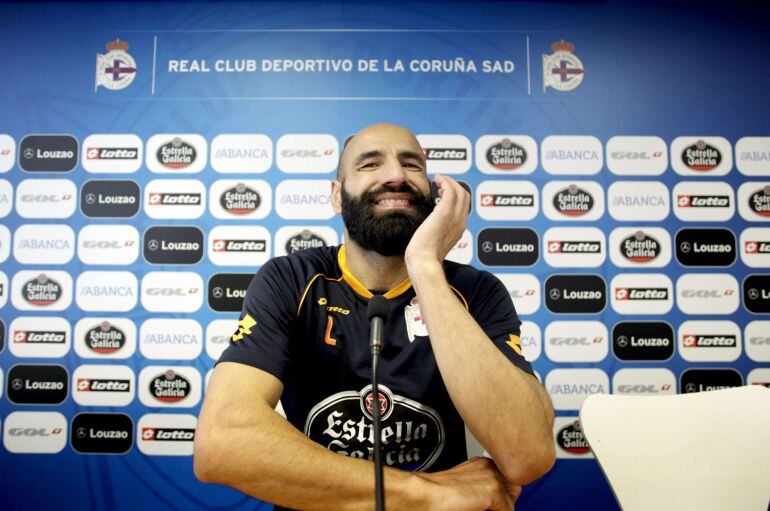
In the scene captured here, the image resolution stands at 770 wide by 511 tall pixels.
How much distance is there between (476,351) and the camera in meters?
1.04

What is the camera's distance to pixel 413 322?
1328 mm

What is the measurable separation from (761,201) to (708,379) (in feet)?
2.95

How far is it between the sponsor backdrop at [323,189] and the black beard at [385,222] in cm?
98

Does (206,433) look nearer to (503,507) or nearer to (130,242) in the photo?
(503,507)

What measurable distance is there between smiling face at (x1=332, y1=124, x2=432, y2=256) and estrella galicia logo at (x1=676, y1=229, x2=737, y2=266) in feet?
5.23

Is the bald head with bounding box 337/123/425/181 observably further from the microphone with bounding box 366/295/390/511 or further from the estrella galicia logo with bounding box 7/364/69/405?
the estrella galicia logo with bounding box 7/364/69/405

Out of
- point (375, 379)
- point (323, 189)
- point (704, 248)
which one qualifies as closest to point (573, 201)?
point (704, 248)

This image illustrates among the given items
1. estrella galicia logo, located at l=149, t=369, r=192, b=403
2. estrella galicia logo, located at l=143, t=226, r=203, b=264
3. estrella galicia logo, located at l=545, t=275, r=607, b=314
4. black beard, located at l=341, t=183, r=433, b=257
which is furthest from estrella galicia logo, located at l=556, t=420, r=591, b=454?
estrella galicia logo, located at l=143, t=226, r=203, b=264

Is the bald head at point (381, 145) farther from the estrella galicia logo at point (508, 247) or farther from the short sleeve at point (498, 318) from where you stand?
the estrella galicia logo at point (508, 247)

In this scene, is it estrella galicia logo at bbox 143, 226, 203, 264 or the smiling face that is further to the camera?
estrella galicia logo at bbox 143, 226, 203, 264

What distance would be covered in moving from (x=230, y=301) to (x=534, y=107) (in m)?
1.74

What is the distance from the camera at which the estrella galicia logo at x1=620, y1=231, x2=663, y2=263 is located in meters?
2.35

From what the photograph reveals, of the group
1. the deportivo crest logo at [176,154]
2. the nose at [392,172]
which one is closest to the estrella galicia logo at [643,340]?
the nose at [392,172]

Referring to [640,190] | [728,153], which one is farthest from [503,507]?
[728,153]
